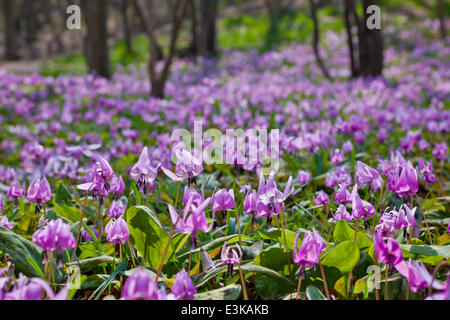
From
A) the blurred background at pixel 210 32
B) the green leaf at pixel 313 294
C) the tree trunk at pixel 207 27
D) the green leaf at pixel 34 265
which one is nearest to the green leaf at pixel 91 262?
the green leaf at pixel 34 265

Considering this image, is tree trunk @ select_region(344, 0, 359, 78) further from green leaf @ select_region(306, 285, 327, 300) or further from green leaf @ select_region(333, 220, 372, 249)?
green leaf @ select_region(306, 285, 327, 300)

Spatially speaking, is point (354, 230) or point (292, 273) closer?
point (292, 273)

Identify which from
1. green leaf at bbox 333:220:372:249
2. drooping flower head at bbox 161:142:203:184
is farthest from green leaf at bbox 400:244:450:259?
drooping flower head at bbox 161:142:203:184

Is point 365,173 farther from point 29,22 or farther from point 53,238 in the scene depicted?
point 29,22

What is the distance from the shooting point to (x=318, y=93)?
7441mm

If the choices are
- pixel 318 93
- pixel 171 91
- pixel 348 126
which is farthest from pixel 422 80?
pixel 348 126

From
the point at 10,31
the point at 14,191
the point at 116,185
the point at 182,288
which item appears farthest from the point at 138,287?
the point at 10,31

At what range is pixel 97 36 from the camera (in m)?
10.1

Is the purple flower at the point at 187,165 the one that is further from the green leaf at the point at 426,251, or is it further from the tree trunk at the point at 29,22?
the tree trunk at the point at 29,22

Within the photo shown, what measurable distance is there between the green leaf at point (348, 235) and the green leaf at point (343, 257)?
216 mm

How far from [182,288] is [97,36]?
9.71 meters

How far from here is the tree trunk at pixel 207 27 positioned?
13.6 m

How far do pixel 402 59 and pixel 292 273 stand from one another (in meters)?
11.8
